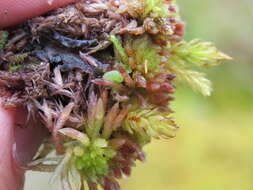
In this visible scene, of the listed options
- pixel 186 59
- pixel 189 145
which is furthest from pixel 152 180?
pixel 186 59

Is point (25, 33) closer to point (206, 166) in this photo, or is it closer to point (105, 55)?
point (105, 55)

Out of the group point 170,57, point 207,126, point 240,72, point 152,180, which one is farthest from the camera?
point 240,72

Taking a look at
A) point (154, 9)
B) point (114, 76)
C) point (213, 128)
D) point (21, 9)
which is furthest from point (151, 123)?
point (213, 128)

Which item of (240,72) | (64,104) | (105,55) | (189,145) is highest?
(105,55)

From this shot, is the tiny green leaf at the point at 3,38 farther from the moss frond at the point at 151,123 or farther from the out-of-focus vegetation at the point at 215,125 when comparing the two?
the out-of-focus vegetation at the point at 215,125

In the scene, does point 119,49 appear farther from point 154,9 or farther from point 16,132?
point 16,132

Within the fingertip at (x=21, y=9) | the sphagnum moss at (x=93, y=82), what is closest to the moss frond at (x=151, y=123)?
the sphagnum moss at (x=93, y=82)

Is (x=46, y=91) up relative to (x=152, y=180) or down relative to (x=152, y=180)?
up
